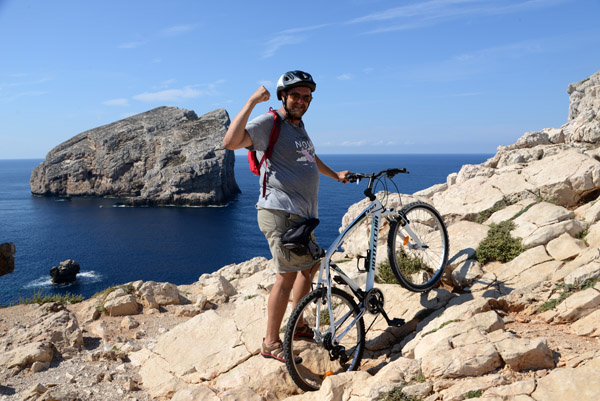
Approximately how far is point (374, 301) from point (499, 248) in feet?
9.53

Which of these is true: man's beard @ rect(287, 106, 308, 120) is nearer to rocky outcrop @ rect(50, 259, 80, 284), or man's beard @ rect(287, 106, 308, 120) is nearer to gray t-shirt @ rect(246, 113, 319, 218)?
gray t-shirt @ rect(246, 113, 319, 218)

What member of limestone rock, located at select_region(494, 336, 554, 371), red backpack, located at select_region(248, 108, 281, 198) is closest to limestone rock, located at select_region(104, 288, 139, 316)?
red backpack, located at select_region(248, 108, 281, 198)

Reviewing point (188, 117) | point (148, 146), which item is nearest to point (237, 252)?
point (148, 146)

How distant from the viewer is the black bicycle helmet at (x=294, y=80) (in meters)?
4.62

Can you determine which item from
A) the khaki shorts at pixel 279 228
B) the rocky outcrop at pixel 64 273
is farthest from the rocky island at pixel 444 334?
the rocky outcrop at pixel 64 273

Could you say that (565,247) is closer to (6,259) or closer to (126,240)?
(6,259)

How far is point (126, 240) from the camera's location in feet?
237

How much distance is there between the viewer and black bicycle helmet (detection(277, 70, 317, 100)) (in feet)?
15.2

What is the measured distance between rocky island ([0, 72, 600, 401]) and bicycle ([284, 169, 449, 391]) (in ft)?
1.03

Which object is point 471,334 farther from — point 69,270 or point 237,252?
point 237,252

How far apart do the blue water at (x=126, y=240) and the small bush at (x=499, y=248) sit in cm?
4239

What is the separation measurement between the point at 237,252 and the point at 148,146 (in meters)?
71.8

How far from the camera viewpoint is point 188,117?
435 ft

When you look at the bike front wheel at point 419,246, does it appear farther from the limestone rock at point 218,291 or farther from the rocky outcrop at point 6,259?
the rocky outcrop at point 6,259
